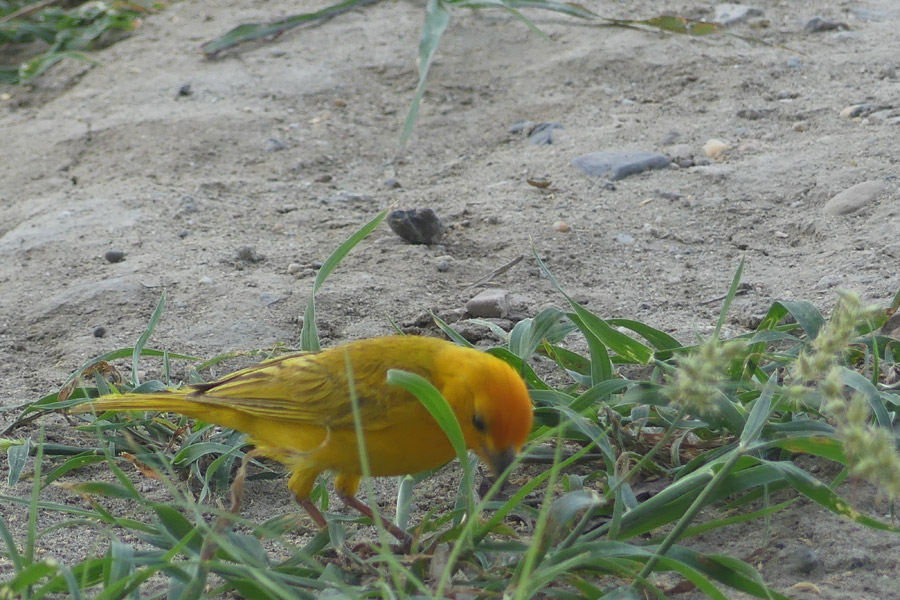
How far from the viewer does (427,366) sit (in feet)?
8.26

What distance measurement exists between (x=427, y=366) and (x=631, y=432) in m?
0.56

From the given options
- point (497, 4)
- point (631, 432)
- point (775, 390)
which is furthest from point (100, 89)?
point (775, 390)

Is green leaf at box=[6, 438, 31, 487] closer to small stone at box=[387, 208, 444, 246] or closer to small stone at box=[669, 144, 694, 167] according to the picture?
small stone at box=[387, 208, 444, 246]

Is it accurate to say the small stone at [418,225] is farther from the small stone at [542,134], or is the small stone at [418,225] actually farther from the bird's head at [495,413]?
the bird's head at [495,413]

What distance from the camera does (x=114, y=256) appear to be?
168 inches

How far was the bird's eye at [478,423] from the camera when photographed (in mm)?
2273

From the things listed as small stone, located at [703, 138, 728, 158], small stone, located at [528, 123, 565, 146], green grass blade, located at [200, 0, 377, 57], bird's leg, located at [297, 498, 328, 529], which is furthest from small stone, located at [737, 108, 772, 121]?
bird's leg, located at [297, 498, 328, 529]

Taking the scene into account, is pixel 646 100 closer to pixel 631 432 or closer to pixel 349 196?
pixel 349 196

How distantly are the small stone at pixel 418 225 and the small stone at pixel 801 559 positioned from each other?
2301 mm

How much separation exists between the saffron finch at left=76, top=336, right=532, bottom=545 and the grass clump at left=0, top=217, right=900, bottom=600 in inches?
4.1

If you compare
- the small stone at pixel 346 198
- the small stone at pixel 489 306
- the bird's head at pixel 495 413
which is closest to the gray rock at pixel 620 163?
the small stone at pixel 346 198

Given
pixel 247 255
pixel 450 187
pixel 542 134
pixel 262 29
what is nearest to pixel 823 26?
pixel 542 134

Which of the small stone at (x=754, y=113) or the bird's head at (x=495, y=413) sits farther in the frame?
the small stone at (x=754, y=113)

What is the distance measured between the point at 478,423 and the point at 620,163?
8.49ft
